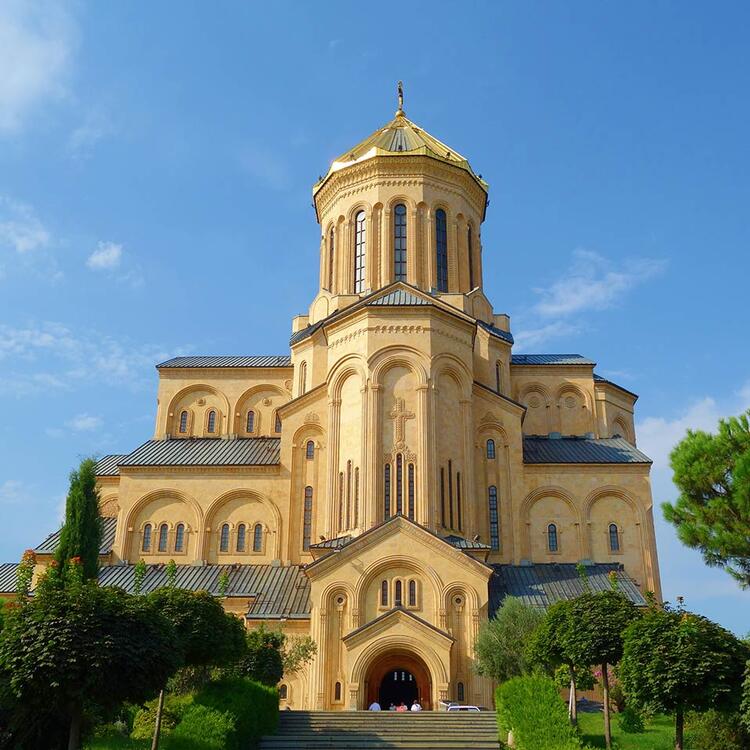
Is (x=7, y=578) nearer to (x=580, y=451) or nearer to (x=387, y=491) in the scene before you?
(x=387, y=491)

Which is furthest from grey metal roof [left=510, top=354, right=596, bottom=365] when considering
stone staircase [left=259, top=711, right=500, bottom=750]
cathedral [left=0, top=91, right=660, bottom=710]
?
stone staircase [left=259, top=711, right=500, bottom=750]

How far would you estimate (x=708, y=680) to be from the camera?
54.2ft

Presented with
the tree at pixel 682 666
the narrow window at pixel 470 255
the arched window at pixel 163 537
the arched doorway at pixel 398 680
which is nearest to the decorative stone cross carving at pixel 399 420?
the arched doorway at pixel 398 680

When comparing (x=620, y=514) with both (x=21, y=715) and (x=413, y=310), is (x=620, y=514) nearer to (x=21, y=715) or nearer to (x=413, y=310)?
(x=413, y=310)

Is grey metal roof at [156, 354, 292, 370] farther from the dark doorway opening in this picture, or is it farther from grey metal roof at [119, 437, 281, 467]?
the dark doorway opening

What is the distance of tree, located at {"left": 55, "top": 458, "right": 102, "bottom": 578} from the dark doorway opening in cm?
1071

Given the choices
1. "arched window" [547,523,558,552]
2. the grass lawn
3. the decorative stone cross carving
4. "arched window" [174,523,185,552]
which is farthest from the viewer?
"arched window" [174,523,185,552]

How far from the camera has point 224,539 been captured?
36.3 m

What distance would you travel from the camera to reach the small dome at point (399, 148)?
4138 cm

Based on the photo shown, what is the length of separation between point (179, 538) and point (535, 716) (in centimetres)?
2122

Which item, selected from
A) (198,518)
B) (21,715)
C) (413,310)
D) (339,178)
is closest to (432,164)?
(339,178)

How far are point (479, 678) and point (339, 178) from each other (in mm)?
25170

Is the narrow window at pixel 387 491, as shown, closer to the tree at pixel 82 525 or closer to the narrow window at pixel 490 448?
the narrow window at pixel 490 448

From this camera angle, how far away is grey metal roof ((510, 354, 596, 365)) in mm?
42750
